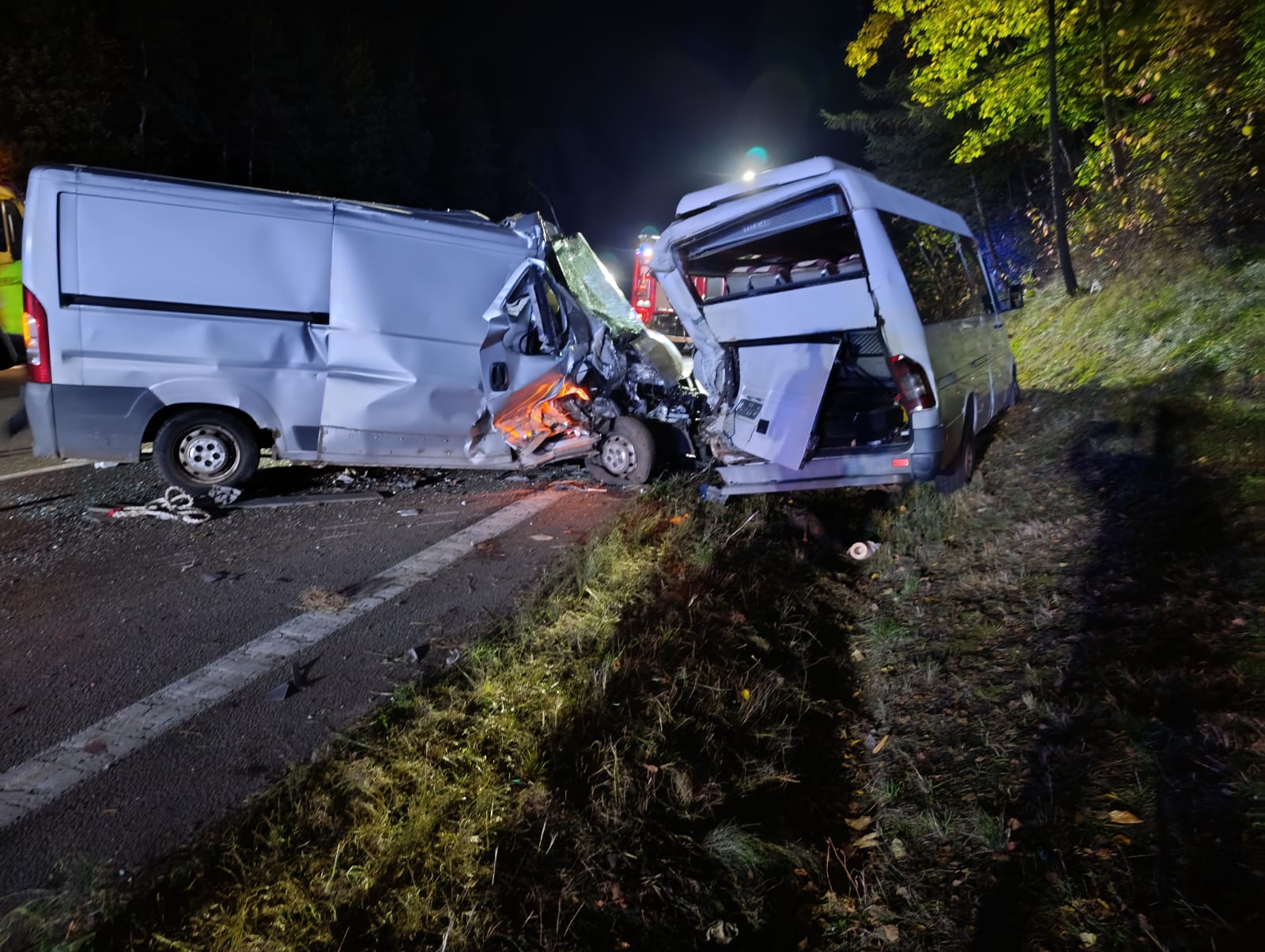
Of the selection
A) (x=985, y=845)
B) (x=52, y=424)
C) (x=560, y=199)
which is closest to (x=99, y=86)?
(x=52, y=424)

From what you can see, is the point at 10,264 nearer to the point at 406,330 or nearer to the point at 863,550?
the point at 406,330

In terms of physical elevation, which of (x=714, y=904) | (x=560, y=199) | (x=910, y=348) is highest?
(x=560, y=199)

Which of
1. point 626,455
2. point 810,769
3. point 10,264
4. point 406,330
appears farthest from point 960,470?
point 10,264

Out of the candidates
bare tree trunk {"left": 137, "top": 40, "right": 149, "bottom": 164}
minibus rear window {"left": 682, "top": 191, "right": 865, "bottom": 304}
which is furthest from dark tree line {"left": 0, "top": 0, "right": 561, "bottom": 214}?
minibus rear window {"left": 682, "top": 191, "right": 865, "bottom": 304}

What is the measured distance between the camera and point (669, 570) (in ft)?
14.6

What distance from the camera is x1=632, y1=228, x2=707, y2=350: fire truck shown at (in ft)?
45.5

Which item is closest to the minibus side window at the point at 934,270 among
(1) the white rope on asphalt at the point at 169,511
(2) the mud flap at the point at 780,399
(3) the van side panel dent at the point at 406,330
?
(2) the mud flap at the point at 780,399

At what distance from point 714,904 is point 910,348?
3.51 m

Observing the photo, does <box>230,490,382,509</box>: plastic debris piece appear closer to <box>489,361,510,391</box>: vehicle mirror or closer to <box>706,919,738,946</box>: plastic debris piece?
<box>489,361,510,391</box>: vehicle mirror

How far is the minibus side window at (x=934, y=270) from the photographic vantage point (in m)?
4.84

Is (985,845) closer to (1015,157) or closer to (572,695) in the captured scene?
(572,695)

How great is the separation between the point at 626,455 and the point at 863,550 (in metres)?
2.26

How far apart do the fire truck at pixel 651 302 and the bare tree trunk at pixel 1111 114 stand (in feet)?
22.4

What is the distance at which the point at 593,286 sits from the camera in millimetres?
7074
